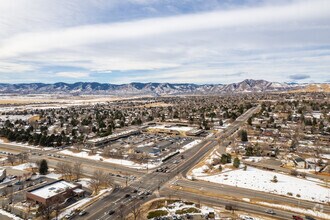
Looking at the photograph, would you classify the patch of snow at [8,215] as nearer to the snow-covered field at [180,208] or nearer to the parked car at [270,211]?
the snow-covered field at [180,208]

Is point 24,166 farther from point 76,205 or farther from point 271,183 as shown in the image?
point 271,183


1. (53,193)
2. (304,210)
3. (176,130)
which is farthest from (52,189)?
(176,130)

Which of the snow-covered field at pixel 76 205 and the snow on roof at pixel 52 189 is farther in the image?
the snow on roof at pixel 52 189

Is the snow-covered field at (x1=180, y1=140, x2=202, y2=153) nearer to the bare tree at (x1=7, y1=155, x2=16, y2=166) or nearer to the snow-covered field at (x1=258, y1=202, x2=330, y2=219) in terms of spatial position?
the snow-covered field at (x1=258, y1=202, x2=330, y2=219)

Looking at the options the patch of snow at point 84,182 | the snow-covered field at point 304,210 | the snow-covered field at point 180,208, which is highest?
the snow-covered field at point 304,210

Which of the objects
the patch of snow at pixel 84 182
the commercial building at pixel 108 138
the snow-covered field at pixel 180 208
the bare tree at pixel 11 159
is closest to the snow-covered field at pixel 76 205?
the patch of snow at pixel 84 182

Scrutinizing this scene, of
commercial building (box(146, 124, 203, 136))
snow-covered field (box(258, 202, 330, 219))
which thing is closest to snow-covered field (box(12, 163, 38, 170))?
commercial building (box(146, 124, 203, 136))
